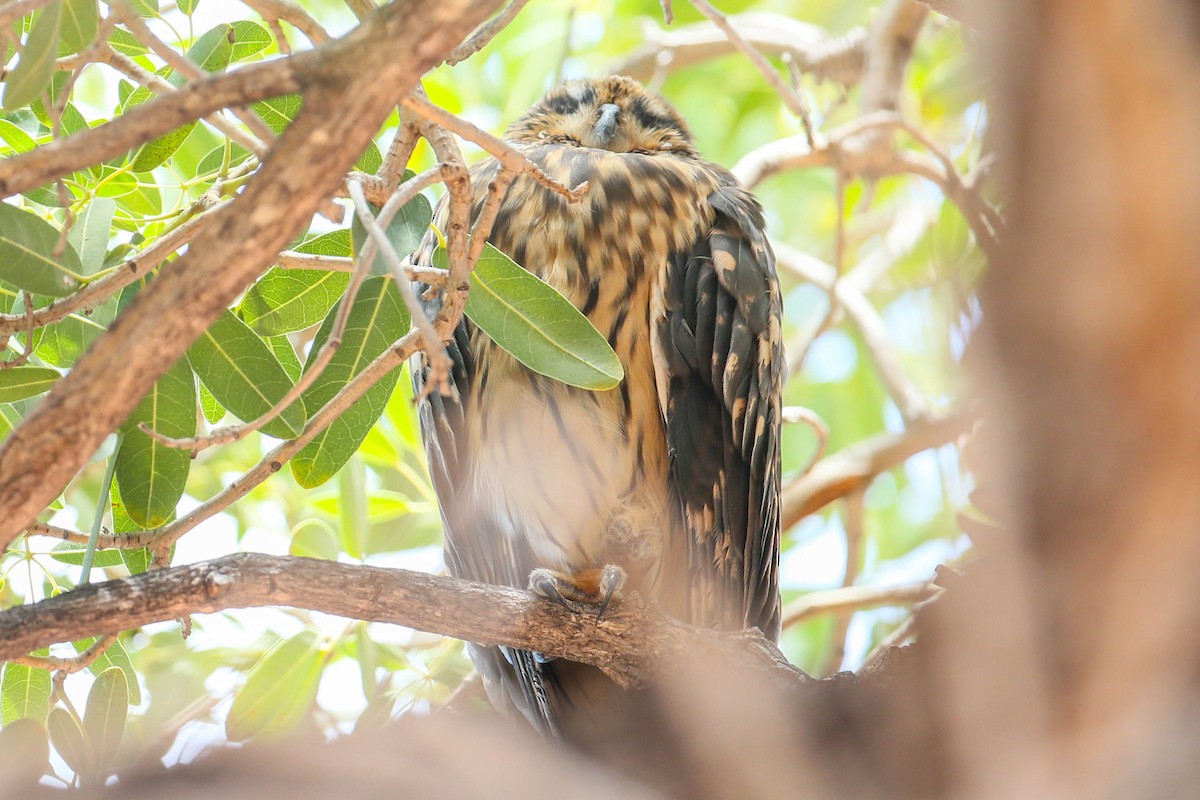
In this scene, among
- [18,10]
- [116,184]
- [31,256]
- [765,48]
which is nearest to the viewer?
[18,10]

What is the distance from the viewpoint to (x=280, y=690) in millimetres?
2350

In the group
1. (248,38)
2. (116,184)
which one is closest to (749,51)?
(248,38)

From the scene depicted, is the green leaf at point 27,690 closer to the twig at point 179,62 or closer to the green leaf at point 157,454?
the green leaf at point 157,454

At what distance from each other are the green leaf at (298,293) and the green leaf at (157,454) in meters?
0.21

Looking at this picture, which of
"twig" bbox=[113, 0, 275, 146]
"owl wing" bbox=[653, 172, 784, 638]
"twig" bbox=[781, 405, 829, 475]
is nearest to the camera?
"twig" bbox=[113, 0, 275, 146]

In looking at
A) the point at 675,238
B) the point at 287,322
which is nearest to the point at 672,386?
the point at 675,238

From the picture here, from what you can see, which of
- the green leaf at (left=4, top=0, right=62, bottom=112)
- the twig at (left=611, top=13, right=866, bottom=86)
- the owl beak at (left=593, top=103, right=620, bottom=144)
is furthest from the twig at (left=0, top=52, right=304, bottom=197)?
the twig at (left=611, top=13, right=866, bottom=86)

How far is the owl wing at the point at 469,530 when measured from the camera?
2553mm

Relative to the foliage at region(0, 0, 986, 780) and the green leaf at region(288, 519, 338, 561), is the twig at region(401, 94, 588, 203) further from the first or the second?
the green leaf at region(288, 519, 338, 561)

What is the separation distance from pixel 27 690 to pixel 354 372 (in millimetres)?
830

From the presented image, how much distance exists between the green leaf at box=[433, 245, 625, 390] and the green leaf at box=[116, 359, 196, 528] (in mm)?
437

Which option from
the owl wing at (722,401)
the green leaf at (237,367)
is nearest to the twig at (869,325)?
the owl wing at (722,401)

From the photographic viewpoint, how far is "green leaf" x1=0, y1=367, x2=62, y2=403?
1.53 m

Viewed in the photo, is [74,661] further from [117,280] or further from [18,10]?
[18,10]
